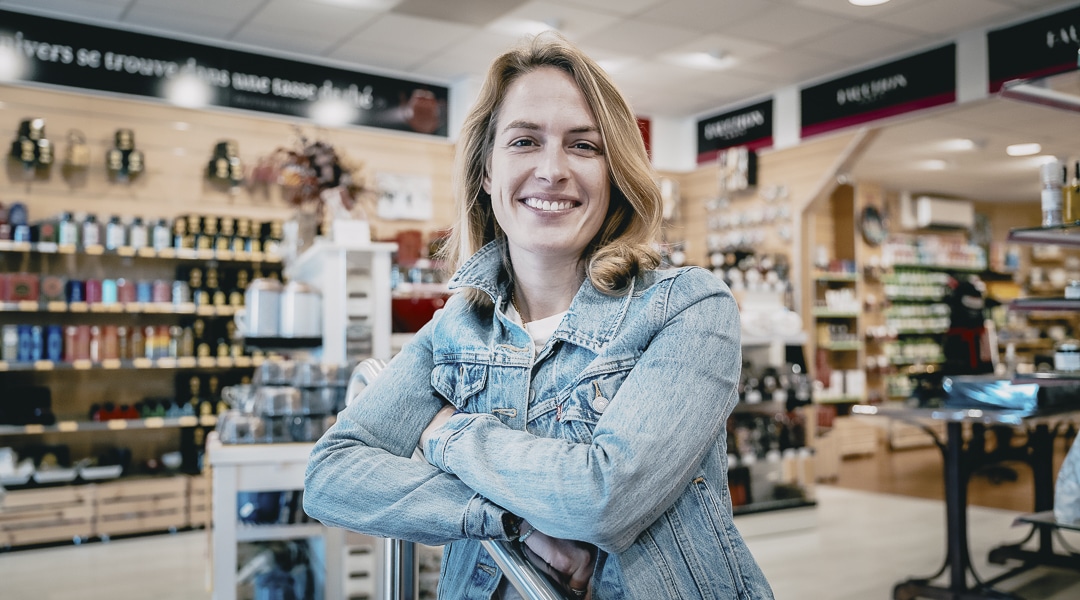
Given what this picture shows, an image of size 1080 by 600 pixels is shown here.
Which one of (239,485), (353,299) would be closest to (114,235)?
(353,299)

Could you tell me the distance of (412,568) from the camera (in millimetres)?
1516

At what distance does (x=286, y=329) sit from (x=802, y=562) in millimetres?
3298

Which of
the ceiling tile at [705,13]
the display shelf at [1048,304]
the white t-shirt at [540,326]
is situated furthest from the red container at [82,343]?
the display shelf at [1048,304]

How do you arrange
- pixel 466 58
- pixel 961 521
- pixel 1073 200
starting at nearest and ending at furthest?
pixel 1073 200 → pixel 961 521 → pixel 466 58

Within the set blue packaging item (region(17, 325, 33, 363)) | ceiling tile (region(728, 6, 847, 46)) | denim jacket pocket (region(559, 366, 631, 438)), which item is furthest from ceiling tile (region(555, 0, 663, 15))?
denim jacket pocket (region(559, 366, 631, 438))

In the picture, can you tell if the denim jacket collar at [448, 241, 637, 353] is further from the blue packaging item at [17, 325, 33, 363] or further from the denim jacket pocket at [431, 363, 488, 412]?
the blue packaging item at [17, 325, 33, 363]

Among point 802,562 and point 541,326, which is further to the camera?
point 802,562

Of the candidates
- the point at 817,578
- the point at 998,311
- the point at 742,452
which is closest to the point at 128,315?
the point at 742,452

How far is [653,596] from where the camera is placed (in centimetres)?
112

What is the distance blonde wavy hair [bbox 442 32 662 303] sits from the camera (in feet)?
4.29

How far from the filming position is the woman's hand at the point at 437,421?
135 centimetres

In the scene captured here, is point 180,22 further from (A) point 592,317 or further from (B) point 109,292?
(A) point 592,317

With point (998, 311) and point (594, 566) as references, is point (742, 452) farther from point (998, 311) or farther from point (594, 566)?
point (998, 311)

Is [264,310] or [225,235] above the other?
[225,235]
